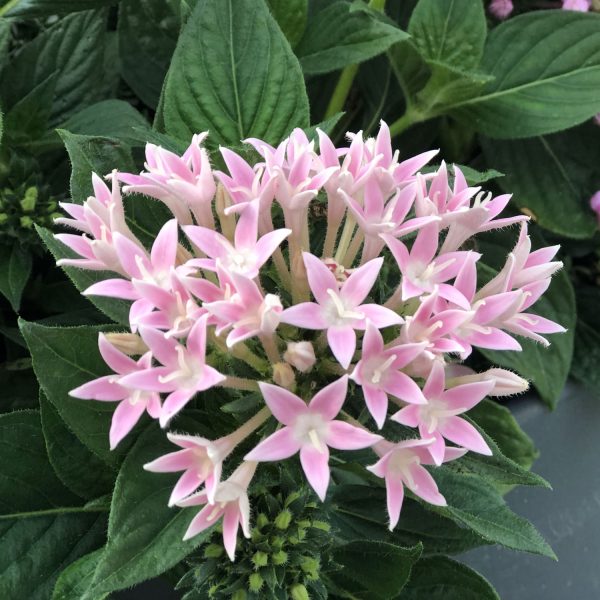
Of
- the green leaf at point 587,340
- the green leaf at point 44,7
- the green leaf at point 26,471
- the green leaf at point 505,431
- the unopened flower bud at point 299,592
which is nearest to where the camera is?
the unopened flower bud at point 299,592

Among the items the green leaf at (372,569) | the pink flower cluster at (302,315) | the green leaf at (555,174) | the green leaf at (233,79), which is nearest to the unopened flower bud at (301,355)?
the pink flower cluster at (302,315)

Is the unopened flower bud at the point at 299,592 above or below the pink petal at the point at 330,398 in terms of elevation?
below

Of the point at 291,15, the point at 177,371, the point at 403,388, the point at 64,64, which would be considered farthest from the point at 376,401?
the point at 64,64

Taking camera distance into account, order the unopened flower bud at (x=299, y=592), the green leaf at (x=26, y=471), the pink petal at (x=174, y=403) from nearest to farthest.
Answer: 1. the pink petal at (x=174, y=403)
2. the unopened flower bud at (x=299, y=592)
3. the green leaf at (x=26, y=471)

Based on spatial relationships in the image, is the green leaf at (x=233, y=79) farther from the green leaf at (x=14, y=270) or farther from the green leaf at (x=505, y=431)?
Answer: the green leaf at (x=505, y=431)

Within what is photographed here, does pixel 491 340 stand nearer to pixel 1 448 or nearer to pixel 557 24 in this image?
pixel 1 448

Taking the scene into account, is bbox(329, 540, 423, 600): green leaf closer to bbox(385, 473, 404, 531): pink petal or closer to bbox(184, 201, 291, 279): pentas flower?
bbox(385, 473, 404, 531): pink petal
